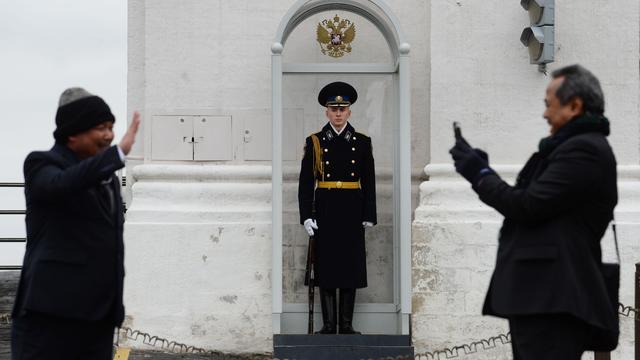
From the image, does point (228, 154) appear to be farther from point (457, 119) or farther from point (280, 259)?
point (457, 119)

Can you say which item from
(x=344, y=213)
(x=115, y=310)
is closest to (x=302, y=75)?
(x=344, y=213)

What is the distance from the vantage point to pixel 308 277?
8781 millimetres

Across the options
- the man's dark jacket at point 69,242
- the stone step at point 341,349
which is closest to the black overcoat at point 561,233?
the man's dark jacket at point 69,242

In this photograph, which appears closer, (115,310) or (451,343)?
(115,310)

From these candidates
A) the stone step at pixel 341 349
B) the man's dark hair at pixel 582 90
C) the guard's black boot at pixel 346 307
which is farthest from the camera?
the guard's black boot at pixel 346 307

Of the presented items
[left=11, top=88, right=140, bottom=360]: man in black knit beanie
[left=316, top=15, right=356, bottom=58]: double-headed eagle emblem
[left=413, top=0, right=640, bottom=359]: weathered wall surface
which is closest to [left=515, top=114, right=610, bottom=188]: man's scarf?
[left=11, top=88, right=140, bottom=360]: man in black knit beanie

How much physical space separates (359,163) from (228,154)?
1.23 meters

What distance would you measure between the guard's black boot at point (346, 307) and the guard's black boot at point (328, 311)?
5 cm

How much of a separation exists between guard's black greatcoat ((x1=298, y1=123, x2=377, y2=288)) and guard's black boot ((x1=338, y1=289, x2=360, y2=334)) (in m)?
0.09

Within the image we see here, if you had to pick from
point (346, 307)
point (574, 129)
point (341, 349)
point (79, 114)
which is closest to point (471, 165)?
point (574, 129)

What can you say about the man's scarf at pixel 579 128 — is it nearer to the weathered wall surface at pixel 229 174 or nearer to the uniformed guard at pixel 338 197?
the uniformed guard at pixel 338 197

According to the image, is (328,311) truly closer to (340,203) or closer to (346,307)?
(346,307)

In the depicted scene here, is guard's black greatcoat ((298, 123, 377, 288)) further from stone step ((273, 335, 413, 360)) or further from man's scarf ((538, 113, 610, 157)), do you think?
man's scarf ((538, 113, 610, 157))

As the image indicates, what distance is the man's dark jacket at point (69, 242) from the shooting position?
180 inches
